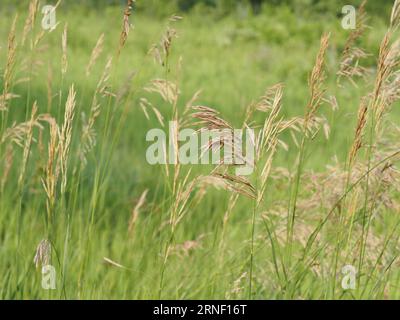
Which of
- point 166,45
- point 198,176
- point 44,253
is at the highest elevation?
point 166,45

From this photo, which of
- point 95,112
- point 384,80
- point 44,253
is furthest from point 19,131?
point 384,80

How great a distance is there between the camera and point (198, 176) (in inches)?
58.2

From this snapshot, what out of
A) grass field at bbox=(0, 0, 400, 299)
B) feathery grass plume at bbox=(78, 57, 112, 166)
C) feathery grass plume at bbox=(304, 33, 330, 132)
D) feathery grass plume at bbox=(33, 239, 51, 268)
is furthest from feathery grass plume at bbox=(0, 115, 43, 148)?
feathery grass plume at bbox=(304, 33, 330, 132)

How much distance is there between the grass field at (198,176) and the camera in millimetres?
1663

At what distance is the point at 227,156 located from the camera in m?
1.46

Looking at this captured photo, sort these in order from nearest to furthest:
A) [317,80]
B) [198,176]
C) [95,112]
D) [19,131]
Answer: [198,176] → [317,80] → [95,112] → [19,131]

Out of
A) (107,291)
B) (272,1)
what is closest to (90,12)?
(272,1)

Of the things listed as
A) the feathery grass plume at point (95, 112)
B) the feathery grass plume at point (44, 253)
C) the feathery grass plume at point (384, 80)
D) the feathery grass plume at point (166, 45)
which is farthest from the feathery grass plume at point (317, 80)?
the feathery grass plume at point (44, 253)

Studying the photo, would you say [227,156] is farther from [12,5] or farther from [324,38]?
[12,5]

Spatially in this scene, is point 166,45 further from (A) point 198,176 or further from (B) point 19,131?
(B) point 19,131

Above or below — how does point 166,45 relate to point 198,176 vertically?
above

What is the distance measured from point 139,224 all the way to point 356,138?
165 cm

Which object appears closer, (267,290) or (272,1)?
(267,290)

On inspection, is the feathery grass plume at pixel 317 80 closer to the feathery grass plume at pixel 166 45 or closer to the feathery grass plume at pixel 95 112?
the feathery grass plume at pixel 166 45
